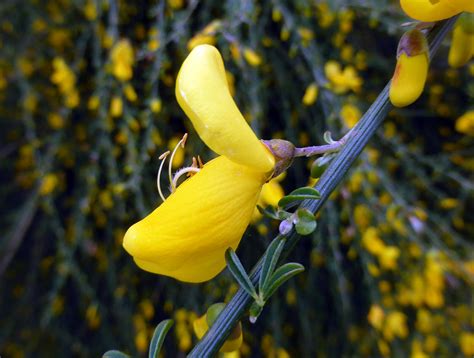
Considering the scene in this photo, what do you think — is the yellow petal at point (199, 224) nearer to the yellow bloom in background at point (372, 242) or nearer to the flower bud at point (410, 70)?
the flower bud at point (410, 70)

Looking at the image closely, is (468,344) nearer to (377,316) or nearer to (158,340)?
(377,316)

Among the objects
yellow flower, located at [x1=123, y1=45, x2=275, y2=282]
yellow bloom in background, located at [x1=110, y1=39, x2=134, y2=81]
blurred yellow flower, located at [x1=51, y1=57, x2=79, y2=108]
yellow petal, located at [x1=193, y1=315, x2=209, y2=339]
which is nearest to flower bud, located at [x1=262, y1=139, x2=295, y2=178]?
yellow flower, located at [x1=123, y1=45, x2=275, y2=282]

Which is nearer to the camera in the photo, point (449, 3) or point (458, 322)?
point (449, 3)

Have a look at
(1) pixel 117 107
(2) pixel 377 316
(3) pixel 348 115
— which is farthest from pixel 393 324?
(1) pixel 117 107

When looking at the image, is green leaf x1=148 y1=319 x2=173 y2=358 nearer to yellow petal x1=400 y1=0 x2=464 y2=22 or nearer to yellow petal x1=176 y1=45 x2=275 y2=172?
yellow petal x1=176 y1=45 x2=275 y2=172

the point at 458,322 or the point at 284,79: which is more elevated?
the point at 284,79

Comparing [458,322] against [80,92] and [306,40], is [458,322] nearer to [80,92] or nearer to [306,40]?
[306,40]

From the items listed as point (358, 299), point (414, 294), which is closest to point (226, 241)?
point (414, 294)

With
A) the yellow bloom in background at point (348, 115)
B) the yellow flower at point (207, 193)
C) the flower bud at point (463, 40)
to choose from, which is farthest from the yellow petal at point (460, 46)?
the yellow bloom in background at point (348, 115)
